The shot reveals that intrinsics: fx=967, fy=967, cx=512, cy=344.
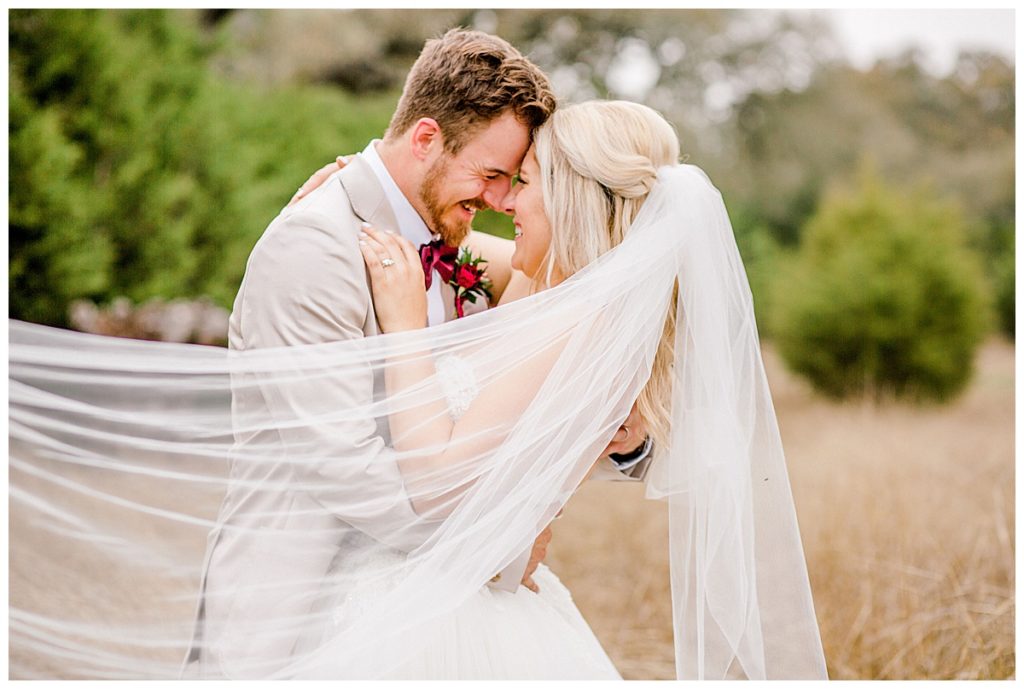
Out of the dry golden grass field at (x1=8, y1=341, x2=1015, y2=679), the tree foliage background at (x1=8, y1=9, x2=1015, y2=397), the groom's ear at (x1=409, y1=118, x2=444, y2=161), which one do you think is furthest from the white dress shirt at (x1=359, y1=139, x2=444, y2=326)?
the dry golden grass field at (x1=8, y1=341, x2=1015, y2=679)

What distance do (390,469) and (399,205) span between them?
78 centimetres

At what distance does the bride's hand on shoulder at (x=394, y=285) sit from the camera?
2.38 metres

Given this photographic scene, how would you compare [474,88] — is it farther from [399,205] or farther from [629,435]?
[629,435]

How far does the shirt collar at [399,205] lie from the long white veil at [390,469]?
40cm

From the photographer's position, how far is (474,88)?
2.62 m

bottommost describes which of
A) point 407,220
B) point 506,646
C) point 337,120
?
point 506,646

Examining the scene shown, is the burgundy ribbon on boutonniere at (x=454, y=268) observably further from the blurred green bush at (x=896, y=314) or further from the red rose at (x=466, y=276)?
the blurred green bush at (x=896, y=314)

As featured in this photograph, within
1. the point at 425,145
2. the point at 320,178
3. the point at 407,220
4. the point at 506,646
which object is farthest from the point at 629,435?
the point at 320,178

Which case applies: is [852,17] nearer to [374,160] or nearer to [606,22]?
[606,22]

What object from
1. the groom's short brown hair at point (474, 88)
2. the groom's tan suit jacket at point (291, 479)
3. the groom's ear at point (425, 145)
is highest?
the groom's short brown hair at point (474, 88)

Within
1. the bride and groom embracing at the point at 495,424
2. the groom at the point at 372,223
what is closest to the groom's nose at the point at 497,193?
the groom at the point at 372,223

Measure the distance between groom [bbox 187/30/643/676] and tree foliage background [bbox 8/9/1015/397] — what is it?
0.33 meters

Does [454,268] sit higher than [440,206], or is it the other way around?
[440,206]

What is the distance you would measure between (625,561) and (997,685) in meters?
2.57
